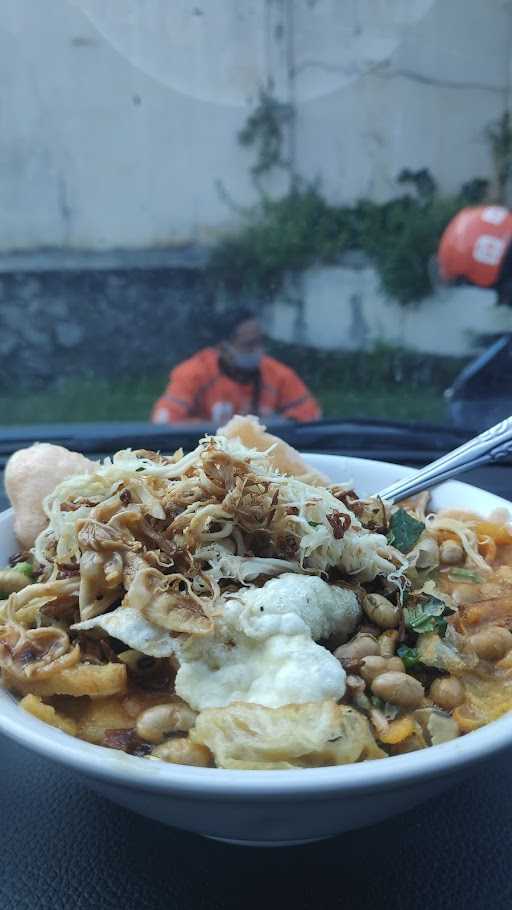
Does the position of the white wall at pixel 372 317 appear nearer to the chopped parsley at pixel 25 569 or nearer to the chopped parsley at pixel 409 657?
the chopped parsley at pixel 25 569

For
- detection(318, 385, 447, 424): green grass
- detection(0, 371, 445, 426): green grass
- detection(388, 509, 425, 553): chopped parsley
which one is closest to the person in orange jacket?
detection(318, 385, 447, 424): green grass

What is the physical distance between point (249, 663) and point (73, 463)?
0.90 m

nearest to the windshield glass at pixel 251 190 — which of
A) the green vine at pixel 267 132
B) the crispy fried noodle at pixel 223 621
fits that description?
the green vine at pixel 267 132

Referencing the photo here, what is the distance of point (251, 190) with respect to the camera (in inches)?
361

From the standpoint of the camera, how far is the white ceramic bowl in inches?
44.8

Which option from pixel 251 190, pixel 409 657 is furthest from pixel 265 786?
pixel 251 190

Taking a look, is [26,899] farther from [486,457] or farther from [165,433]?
[165,433]

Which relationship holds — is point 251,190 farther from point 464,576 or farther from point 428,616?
point 428,616

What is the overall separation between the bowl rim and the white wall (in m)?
8.10

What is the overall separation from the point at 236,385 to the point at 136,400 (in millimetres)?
2703

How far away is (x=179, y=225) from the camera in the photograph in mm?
9430

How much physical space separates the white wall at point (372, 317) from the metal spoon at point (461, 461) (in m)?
6.99

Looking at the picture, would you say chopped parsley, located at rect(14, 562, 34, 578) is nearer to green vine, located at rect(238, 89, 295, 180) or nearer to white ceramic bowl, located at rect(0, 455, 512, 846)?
white ceramic bowl, located at rect(0, 455, 512, 846)

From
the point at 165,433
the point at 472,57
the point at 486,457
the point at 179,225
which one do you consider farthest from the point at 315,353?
the point at 486,457
